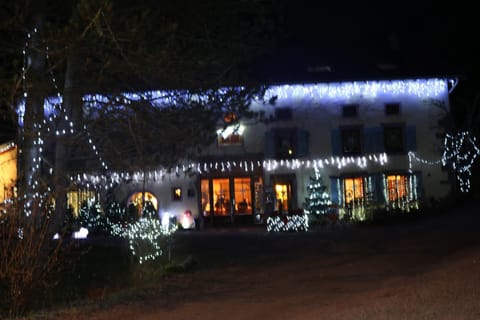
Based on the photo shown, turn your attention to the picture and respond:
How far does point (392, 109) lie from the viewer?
2898 cm

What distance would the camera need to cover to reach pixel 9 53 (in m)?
11.9

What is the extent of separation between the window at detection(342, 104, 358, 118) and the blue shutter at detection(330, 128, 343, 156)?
2.58 ft

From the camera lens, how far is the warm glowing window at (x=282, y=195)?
28.9 metres

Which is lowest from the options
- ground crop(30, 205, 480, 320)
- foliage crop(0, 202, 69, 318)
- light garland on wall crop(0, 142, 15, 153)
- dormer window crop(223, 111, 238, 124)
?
ground crop(30, 205, 480, 320)

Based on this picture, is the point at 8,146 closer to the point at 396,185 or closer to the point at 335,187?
the point at 335,187

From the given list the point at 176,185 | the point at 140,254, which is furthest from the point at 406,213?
the point at 140,254

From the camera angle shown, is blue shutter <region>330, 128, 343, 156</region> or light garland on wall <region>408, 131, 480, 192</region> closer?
light garland on wall <region>408, 131, 480, 192</region>

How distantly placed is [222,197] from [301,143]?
4.42m

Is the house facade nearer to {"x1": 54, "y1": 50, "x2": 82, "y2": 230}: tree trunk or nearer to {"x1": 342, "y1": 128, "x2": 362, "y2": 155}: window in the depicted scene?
{"x1": 342, "y1": 128, "x2": 362, "y2": 155}: window

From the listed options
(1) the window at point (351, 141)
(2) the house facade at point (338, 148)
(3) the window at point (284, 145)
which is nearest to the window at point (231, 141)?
(2) the house facade at point (338, 148)

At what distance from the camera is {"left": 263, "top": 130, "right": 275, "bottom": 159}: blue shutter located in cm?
2880

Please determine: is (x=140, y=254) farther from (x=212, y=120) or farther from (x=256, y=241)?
(x=256, y=241)

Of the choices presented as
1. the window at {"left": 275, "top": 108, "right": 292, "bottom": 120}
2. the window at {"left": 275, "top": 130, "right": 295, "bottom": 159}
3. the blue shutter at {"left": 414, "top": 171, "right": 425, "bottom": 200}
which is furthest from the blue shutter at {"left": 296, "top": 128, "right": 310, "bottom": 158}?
the blue shutter at {"left": 414, "top": 171, "right": 425, "bottom": 200}

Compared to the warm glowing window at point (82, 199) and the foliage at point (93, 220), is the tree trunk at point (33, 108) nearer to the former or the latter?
the foliage at point (93, 220)
